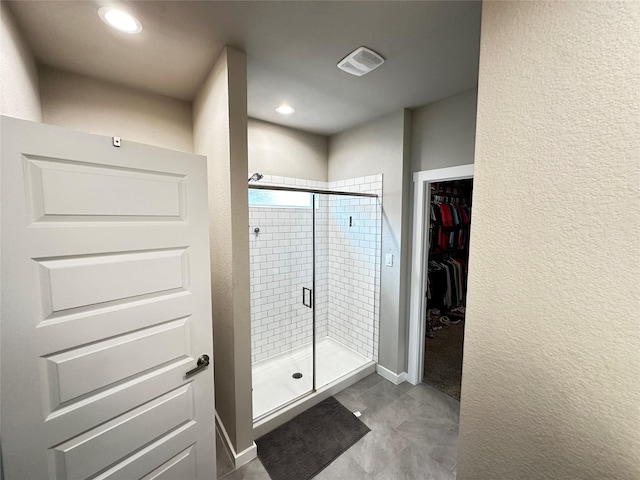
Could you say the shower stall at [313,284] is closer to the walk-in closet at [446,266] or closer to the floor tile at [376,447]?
the floor tile at [376,447]

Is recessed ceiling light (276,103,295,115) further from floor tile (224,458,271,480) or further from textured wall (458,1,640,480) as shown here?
floor tile (224,458,271,480)

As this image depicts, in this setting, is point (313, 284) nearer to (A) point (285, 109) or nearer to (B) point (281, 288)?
(B) point (281, 288)

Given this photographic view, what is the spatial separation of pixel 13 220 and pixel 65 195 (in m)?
0.17

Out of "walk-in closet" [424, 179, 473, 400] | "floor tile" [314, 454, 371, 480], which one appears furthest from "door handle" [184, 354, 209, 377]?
"walk-in closet" [424, 179, 473, 400]

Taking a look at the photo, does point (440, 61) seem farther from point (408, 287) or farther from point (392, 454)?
point (392, 454)

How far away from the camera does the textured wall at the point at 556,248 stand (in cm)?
57

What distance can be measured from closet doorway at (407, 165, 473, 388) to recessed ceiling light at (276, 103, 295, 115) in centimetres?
134

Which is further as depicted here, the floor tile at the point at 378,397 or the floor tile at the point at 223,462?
the floor tile at the point at 378,397

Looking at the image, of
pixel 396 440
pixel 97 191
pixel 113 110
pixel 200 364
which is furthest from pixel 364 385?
pixel 113 110

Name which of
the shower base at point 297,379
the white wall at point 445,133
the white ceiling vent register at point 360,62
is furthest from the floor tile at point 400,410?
the white ceiling vent register at point 360,62

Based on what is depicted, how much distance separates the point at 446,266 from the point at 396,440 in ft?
9.11

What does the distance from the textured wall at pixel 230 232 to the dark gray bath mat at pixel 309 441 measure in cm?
23

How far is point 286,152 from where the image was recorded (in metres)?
2.88

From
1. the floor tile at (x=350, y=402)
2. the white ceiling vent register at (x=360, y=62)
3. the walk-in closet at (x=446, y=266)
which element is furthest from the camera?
the walk-in closet at (x=446, y=266)
